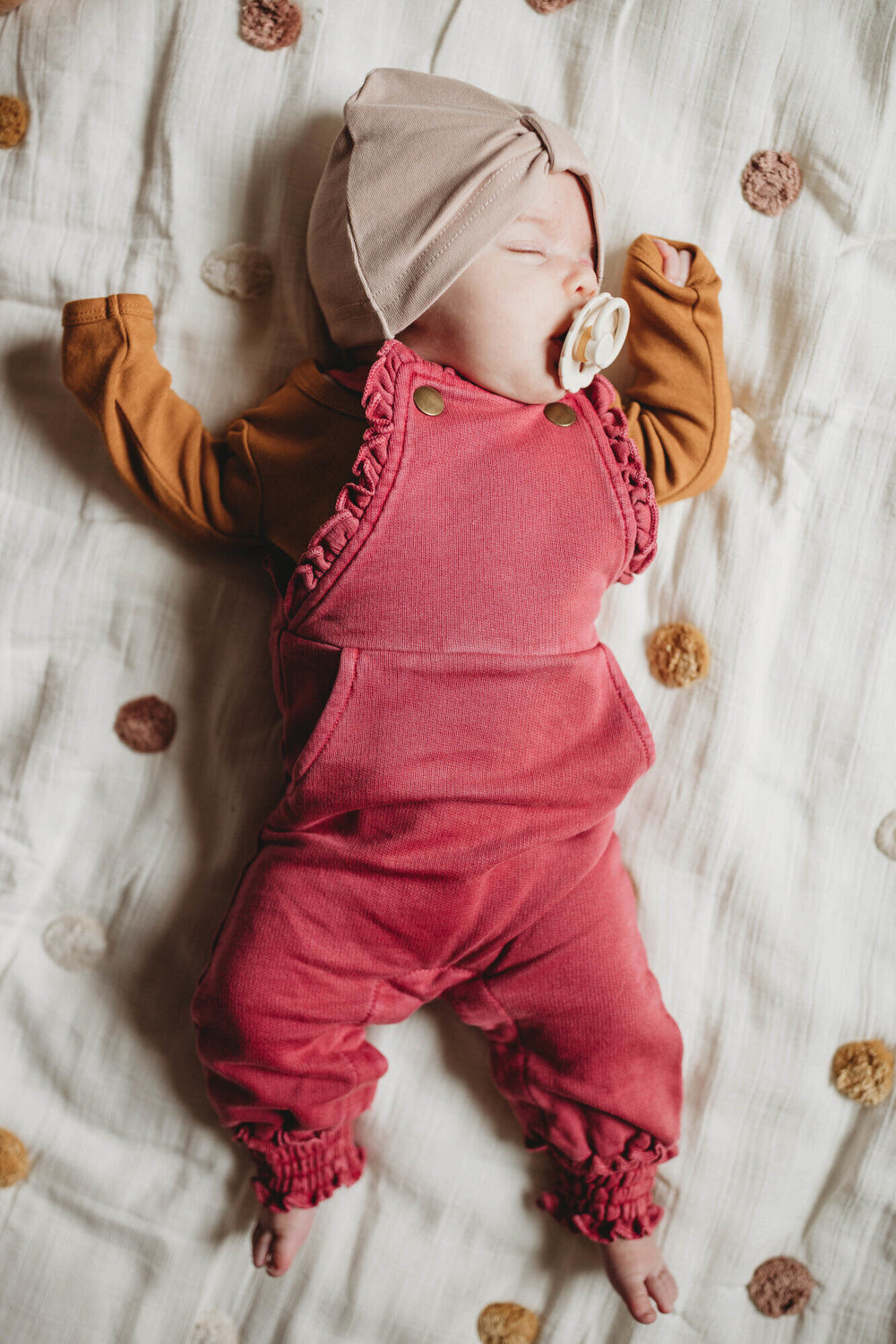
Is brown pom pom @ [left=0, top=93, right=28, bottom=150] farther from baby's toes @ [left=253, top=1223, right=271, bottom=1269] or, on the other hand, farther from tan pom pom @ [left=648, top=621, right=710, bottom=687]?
baby's toes @ [left=253, top=1223, right=271, bottom=1269]

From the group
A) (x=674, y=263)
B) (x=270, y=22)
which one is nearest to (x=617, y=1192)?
(x=674, y=263)

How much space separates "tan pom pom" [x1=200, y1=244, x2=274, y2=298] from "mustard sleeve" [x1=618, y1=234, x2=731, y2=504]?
1.21ft

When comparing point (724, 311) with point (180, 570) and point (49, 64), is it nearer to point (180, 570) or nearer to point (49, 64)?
point (180, 570)

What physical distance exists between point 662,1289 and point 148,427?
97 cm

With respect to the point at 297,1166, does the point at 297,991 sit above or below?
above

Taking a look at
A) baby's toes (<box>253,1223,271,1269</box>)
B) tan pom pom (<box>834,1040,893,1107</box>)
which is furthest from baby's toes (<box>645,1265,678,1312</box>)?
baby's toes (<box>253,1223,271,1269</box>)

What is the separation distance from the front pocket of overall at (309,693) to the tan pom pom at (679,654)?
1.10ft

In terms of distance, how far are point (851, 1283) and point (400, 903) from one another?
608 mm

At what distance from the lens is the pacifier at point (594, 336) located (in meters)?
0.82

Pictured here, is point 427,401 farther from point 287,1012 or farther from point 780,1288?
point 780,1288

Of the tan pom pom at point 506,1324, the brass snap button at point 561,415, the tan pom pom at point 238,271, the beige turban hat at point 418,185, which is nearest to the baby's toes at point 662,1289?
the tan pom pom at point 506,1324

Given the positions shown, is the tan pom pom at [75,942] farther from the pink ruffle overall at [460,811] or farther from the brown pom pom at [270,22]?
the brown pom pom at [270,22]

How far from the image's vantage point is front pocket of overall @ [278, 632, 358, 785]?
0.84 metres

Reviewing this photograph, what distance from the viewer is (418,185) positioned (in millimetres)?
827
